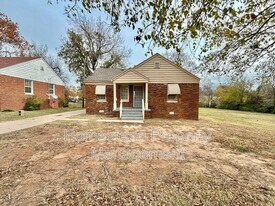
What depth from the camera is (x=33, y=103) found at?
1667 cm

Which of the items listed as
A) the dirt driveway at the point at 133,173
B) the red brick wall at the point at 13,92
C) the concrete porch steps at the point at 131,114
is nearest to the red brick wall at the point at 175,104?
the concrete porch steps at the point at 131,114

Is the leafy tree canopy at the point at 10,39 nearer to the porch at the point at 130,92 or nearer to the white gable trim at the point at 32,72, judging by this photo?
the white gable trim at the point at 32,72

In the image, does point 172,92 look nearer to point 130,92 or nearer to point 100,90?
point 130,92

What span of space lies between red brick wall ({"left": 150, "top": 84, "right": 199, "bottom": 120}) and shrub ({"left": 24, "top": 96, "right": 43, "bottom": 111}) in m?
13.0

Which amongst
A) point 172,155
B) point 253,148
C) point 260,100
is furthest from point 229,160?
point 260,100

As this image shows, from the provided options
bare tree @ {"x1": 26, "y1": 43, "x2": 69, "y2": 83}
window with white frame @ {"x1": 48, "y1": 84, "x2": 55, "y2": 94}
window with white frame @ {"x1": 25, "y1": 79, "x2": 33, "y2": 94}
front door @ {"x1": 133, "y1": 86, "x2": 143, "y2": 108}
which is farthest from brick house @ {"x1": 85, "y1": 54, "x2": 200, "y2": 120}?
bare tree @ {"x1": 26, "y1": 43, "x2": 69, "y2": 83}

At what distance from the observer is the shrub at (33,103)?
1630 cm

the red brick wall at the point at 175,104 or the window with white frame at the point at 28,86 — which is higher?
the window with white frame at the point at 28,86

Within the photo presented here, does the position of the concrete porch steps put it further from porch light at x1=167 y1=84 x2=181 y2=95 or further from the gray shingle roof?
the gray shingle roof

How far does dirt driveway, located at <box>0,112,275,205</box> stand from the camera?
254cm

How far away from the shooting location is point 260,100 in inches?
1113

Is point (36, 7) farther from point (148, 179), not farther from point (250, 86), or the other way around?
point (250, 86)

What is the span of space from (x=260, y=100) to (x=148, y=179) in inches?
1336

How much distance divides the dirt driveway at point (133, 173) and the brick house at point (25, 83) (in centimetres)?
1193
